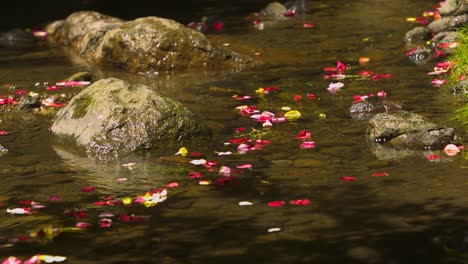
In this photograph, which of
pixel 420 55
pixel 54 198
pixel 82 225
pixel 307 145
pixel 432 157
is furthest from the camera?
pixel 420 55

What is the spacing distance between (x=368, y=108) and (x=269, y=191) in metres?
2.77

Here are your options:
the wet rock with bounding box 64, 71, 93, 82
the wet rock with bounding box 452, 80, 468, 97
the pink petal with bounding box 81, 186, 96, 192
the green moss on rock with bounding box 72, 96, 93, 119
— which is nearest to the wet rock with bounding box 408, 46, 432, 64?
the wet rock with bounding box 452, 80, 468, 97

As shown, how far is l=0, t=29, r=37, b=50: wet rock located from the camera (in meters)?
16.0

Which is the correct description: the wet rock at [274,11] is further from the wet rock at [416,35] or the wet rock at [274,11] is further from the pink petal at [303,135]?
the pink petal at [303,135]

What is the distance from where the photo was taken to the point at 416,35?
13.6 meters

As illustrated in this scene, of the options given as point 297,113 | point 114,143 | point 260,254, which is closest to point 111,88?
point 114,143

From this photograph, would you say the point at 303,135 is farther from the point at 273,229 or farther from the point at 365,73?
the point at 365,73

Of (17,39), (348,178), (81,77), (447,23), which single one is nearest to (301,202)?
(348,178)

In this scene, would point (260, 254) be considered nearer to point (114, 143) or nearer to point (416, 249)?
point (416, 249)

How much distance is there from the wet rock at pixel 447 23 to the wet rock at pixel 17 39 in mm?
6823

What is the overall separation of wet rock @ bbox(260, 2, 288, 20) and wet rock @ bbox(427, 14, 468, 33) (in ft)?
12.0

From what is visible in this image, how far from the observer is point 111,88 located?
909cm

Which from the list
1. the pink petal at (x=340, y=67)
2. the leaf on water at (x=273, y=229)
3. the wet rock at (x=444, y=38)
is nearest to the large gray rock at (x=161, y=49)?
the pink petal at (x=340, y=67)

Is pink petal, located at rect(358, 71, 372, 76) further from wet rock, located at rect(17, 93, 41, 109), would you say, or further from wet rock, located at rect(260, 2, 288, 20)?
wet rock, located at rect(260, 2, 288, 20)
